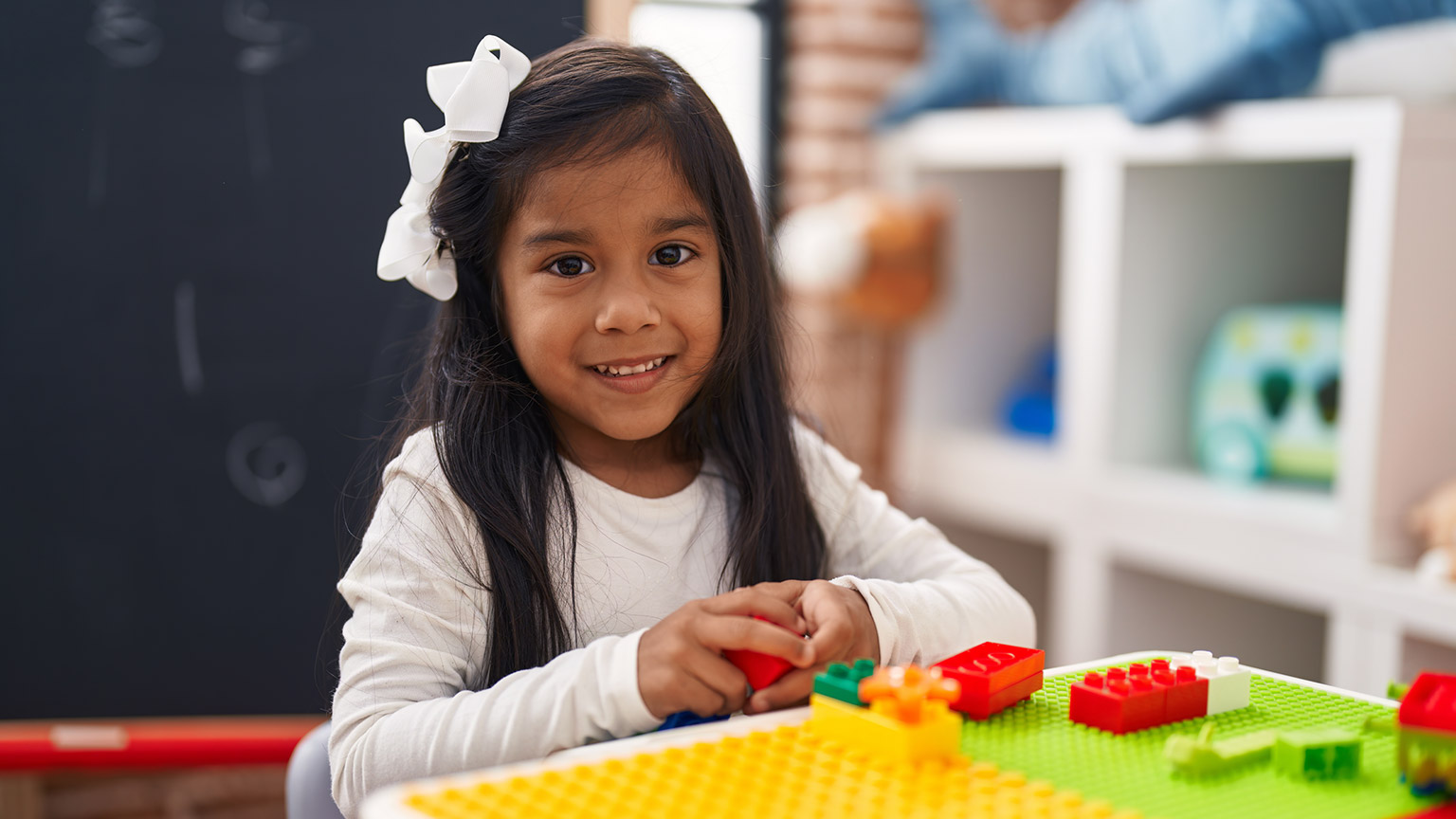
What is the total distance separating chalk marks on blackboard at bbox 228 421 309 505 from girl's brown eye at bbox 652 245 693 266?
0.78 metres

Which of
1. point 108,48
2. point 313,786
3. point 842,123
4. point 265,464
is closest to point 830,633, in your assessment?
point 313,786

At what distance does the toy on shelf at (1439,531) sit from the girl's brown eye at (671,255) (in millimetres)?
967

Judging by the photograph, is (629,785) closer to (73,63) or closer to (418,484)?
(418,484)

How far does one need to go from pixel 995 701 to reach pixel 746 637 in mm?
123

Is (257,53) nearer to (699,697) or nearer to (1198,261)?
(699,697)

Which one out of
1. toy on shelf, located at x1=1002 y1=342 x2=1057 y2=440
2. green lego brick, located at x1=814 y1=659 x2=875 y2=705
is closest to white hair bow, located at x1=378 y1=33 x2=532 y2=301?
green lego brick, located at x1=814 y1=659 x2=875 y2=705

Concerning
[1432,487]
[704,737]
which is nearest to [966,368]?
[1432,487]

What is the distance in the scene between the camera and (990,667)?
62cm

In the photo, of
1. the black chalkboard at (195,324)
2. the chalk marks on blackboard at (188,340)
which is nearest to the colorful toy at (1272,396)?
the black chalkboard at (195,324)

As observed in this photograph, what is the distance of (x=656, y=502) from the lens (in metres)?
0.89

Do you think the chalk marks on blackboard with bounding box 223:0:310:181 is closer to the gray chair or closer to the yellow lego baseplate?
the gray chair

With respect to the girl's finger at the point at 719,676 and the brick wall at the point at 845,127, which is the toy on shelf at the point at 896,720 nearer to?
the girl's finger at the point at 719,676

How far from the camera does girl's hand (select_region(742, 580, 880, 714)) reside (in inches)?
25.4

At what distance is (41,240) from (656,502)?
85cm
